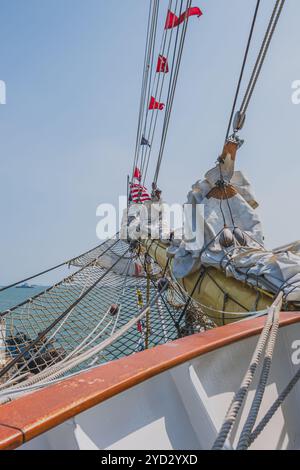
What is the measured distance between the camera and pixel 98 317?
736 centimetres

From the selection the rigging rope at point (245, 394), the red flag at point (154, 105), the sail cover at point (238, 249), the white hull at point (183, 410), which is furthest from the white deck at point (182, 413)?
the red flag at point (154, 105)

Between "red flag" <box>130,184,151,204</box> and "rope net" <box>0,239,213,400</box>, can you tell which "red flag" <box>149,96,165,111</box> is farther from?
"rope net" <box>0,239,213,400</box>

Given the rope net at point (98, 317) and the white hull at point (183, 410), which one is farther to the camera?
the rope net at point (98, 317)

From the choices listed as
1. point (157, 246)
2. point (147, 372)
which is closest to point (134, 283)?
point (157, 246)

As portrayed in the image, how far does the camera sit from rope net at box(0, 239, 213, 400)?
3914mm

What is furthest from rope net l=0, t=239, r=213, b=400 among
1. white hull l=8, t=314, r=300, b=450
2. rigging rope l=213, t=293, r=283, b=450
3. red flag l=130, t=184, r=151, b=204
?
red flag l=130, t=184, r=151, b=204

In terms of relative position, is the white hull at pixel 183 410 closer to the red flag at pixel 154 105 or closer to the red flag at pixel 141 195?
the red flag at pixel 154 105

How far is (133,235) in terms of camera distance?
6.84m

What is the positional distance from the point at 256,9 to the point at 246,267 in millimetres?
1927

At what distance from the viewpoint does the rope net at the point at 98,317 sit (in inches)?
154

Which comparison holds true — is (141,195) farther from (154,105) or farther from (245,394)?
(245,394)

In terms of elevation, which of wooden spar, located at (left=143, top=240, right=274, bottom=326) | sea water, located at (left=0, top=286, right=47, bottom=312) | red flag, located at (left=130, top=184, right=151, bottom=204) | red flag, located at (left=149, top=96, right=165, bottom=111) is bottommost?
sea water, located at (left=0, top=286, right=47, bottom=312)
